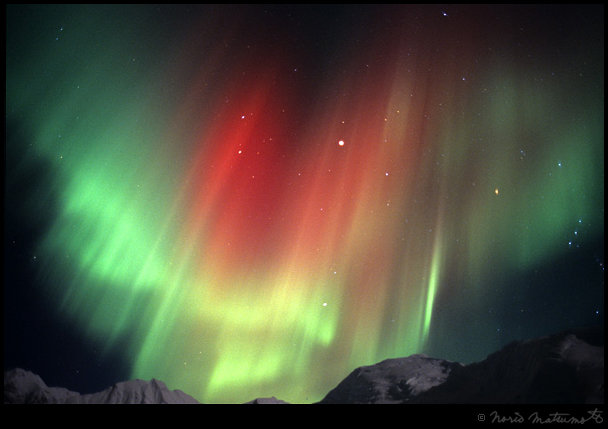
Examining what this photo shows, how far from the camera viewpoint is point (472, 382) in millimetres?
16344

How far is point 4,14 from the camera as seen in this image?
28.0ft

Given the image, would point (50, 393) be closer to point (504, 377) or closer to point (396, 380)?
point (396, 380)

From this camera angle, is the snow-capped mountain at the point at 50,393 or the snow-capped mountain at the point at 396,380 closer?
the snow-capped mountain at the point at 50,393

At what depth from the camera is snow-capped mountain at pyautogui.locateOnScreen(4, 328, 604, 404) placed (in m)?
10.2

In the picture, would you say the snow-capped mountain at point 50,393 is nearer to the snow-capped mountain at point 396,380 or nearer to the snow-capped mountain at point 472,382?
the snow-capped mountain at point 472,382

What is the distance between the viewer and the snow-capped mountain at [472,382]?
1020cm
